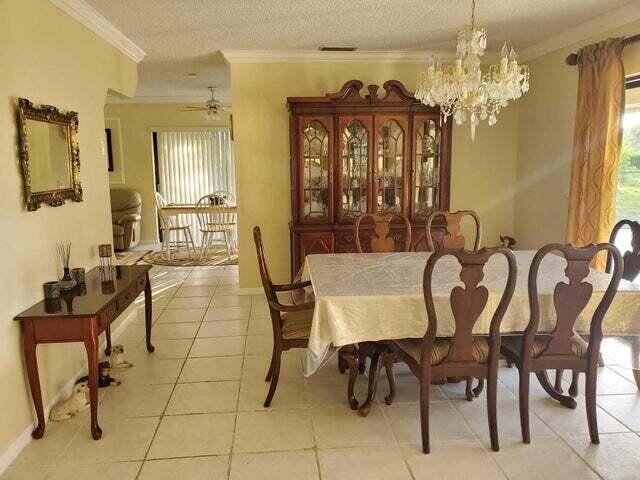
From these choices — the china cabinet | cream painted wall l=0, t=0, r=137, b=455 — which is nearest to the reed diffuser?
cream painted wall l=0, t=0, r=137, b=455

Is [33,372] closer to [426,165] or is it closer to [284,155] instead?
[284,155]

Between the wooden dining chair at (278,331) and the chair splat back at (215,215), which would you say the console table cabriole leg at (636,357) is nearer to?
the wooden dining chair at (278,331)

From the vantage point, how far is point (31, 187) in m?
2.48

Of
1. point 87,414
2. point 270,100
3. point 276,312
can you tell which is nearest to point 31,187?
point 87,414

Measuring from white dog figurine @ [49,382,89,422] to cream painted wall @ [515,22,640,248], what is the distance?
3868mm

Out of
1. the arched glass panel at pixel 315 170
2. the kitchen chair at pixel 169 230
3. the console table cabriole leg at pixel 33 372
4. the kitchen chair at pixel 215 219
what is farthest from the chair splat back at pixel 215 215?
the console table cabriole leg at pixel 33 372

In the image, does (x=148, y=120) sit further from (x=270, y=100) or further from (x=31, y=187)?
(x=31, y=187)

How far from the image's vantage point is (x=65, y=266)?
2807mm

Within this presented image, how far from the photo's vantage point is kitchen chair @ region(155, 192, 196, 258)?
6.98 metres

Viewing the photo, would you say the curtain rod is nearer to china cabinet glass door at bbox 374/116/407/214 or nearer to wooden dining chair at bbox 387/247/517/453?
china cabinet glass door at bbox 374/116/407/214

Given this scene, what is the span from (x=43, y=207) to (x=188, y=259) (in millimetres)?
4359

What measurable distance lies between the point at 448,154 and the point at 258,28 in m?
2.07

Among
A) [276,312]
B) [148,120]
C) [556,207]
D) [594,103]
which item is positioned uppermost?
[148,120]

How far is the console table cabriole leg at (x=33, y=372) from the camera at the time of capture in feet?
7.66
